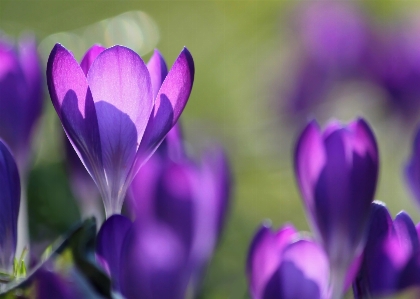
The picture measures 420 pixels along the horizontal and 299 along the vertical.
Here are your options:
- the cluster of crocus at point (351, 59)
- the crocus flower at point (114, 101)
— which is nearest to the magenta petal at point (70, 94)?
the crocus flower at point (114, 101)

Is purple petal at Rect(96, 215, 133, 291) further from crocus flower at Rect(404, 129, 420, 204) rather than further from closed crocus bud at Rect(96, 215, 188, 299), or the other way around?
crocus flower at Rect(404, 129, 420, 204)

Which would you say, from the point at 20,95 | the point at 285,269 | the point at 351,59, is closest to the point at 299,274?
the point at 285,269

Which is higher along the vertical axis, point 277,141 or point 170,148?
point 170,148

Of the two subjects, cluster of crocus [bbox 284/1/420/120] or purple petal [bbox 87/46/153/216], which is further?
cluster of crocus [bbox 284/1/420/120]

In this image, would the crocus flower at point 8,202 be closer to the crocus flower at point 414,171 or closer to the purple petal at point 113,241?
the purple petal at point 113,241

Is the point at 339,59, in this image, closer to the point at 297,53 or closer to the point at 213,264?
the point at 297,53

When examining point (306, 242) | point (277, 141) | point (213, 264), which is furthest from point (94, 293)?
point (277, 141)

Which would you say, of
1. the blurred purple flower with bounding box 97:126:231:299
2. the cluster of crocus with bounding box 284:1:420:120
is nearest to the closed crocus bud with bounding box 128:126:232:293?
the blurred purple flower with bounding box 97:126:231:299
